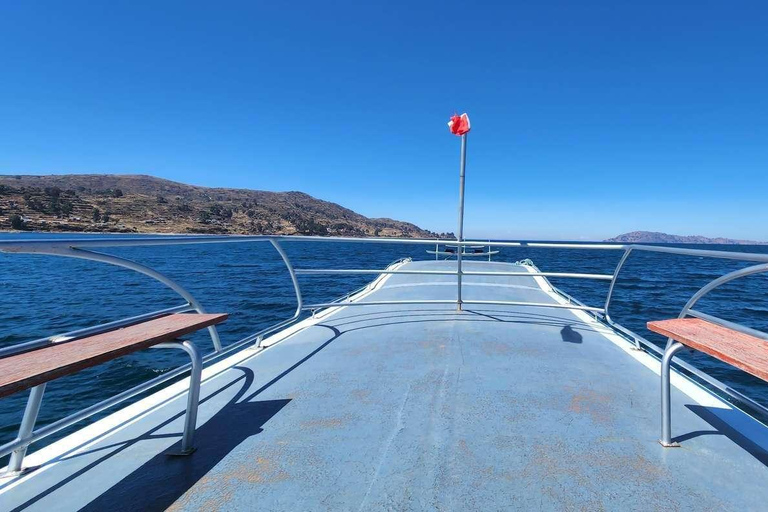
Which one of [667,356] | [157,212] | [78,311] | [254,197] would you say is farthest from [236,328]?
[254,197]

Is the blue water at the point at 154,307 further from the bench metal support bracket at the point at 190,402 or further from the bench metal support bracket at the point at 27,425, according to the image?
the bench metal support bracket at the point at 190,402

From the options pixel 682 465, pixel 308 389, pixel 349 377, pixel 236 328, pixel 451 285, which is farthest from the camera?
pixel 236 328

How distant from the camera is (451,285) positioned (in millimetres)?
6301

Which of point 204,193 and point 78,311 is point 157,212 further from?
point 78,311

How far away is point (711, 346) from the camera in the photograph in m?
1.46

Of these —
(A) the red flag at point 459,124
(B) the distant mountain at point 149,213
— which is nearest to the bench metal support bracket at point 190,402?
(A) the red flag at point 459,124

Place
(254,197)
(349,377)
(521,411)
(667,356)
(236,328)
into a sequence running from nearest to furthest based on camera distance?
1. (667,356)
2. (521,411)
3. (349,377)
4. (236,328)
5. (254,197)

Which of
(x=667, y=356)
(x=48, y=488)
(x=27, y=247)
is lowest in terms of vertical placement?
(x=48, y=488)

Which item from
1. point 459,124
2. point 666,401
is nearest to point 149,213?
point 459,124

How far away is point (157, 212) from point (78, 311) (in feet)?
276

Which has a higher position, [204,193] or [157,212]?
[204,193]

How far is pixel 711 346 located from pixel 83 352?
2414 mm

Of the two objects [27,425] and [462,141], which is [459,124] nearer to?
[462,141]

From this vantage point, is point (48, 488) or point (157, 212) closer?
point (48, 488)
